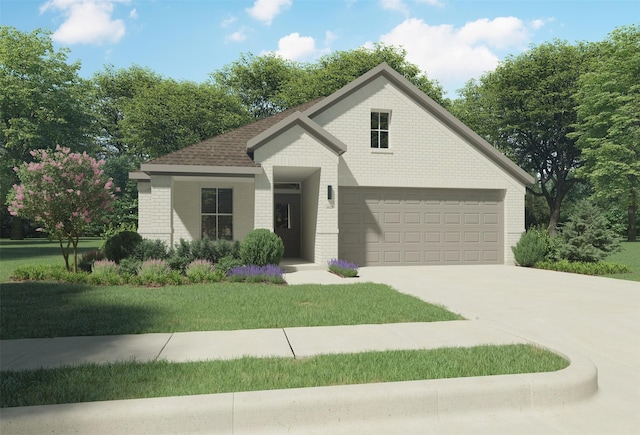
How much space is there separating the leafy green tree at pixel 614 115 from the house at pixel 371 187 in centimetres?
1743

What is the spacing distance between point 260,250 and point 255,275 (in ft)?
5.49

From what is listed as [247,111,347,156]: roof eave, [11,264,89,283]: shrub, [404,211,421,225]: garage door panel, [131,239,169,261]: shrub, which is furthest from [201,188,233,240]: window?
[404,211,421,225]: garage door panel

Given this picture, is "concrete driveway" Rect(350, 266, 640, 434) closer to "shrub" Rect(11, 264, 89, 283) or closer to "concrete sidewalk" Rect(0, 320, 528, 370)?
"concrete sidewalk" Rect(0, 320, 528, 370)

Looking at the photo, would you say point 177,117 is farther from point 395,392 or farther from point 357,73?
point 395,392

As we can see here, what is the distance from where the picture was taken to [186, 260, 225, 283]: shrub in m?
11.0

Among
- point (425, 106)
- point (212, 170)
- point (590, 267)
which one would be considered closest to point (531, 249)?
point (590, 267)

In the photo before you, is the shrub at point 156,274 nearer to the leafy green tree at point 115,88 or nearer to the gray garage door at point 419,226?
the gray garage door at point 419,226

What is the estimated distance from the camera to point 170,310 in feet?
24.6

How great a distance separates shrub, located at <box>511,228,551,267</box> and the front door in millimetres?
8928

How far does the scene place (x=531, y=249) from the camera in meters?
16.2

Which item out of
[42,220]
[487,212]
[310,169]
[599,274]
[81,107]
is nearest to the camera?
[42,220]

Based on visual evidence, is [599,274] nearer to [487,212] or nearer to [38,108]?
[487,212]

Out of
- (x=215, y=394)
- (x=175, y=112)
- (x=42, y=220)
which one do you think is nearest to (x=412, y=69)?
(x=175, y=112)

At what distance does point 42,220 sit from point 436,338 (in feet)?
36.1
